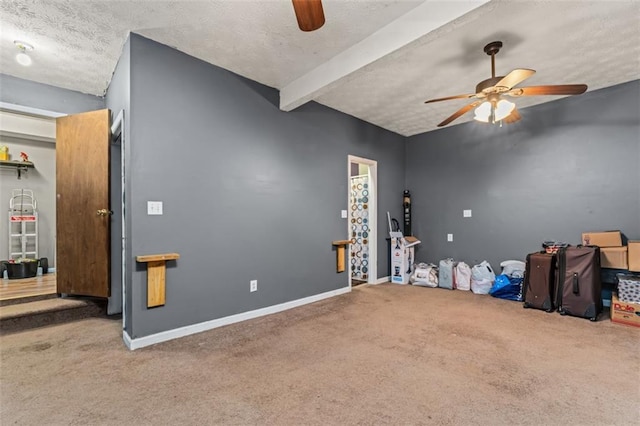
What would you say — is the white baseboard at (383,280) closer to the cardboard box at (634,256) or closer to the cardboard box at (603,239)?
the cardboard box at (603,239)

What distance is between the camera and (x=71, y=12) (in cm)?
233

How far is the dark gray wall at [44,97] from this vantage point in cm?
329

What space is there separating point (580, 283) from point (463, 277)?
1524 millimetres

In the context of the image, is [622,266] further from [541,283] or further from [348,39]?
[348,39]

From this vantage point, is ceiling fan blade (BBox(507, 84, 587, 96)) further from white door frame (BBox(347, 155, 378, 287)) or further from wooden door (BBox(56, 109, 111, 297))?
wooden door (BBox(56, 109, 111, 297))

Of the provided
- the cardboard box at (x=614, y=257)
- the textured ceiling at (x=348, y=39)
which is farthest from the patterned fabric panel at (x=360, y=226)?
the cardboard box at (x=614, y=257)

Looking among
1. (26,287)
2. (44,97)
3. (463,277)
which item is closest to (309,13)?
(44,97)

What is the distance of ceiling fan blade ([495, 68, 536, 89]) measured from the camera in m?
2.45

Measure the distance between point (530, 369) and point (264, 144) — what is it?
334 centimetres

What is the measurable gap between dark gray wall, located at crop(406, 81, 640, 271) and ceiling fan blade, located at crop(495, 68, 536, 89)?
2.10m

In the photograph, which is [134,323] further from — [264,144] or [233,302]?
[264,144]

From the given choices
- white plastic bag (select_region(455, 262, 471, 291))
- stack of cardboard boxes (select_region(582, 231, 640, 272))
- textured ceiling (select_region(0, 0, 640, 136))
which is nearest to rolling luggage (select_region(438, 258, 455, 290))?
white plastic bag (select_region(455, 262, 471, 291))

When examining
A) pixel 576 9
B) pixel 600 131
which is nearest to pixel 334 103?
pixel 576 9

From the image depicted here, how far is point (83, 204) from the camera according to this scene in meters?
3.24
